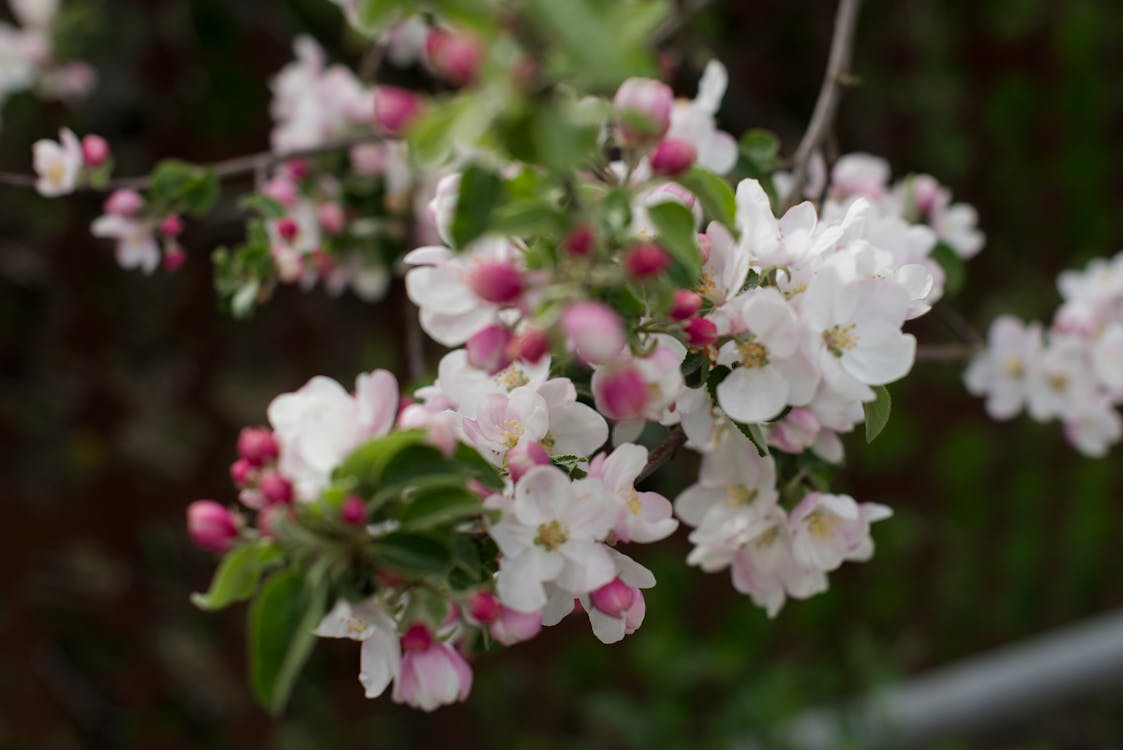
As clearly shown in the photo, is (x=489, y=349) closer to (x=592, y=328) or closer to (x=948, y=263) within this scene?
(x=592, y=328)

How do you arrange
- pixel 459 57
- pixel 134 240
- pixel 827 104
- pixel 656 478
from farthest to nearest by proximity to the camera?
1. pixel 656 478
2. pixel 134 240
3. pixel 827 104
4. pixel 459 57

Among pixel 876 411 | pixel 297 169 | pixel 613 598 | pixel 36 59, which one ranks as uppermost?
pixel 876 411

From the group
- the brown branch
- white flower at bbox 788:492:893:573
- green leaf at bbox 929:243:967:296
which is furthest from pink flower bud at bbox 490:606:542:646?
green leaf at bbox 929:243:967:296

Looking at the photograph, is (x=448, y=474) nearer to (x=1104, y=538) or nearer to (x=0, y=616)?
(x=0, y=616)

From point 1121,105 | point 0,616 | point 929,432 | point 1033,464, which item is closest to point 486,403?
point 0,616

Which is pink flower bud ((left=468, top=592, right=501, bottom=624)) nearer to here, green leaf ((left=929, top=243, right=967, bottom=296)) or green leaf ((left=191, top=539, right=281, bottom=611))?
green leaf ((left=191, top=539, right=281, bottom=611))

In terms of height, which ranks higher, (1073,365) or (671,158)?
(671,158)

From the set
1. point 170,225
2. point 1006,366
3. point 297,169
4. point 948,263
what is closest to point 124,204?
point 170,225
